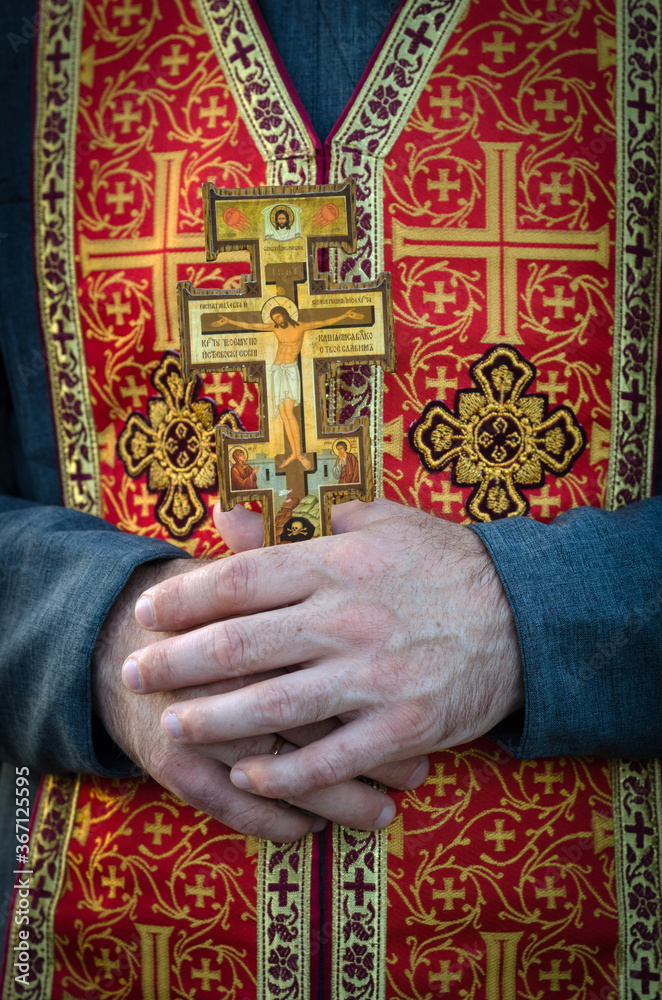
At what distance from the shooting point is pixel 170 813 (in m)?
1.03

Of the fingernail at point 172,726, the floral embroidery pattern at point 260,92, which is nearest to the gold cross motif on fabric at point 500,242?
the floral embroidery pattern at point 260,92

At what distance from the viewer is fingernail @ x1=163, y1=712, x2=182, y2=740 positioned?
0.83 metres

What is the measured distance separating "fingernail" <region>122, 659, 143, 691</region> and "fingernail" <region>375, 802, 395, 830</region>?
35cm

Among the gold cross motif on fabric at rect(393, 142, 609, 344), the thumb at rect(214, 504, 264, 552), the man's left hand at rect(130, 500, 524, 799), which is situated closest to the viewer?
the man's left hand at rect(130, 500, 524, 799)

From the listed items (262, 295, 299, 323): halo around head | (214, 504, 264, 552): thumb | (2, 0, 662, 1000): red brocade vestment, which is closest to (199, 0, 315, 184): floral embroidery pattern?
(2, 0, 662, 1000): red brocade vestment

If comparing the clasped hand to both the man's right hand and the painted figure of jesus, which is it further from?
the painted figure of jesus

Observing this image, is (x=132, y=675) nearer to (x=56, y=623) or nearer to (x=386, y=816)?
(x=56, y=623)

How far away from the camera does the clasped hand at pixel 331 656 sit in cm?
81

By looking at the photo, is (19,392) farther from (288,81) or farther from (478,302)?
(478,302)

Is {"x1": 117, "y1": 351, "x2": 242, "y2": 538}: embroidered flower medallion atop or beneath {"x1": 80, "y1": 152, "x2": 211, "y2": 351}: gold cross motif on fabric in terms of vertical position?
beneath

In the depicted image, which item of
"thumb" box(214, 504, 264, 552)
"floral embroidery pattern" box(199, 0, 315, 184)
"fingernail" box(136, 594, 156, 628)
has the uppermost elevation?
"floral embroidery pattern" box(199, 0, 315, 184)

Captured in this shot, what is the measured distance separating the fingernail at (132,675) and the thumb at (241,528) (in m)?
0.19

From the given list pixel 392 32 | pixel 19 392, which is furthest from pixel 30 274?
pixel 392 32

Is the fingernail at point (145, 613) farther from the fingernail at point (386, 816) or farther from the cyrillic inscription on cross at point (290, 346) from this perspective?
the fingernail at point (386, 816)
